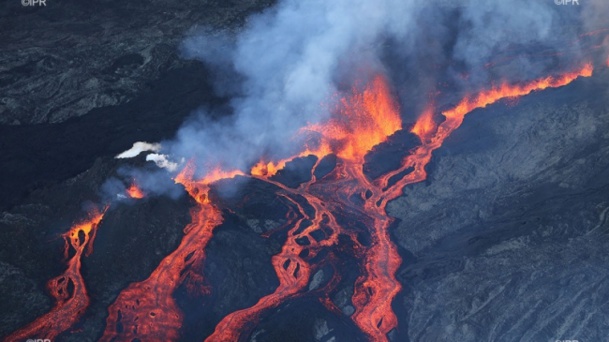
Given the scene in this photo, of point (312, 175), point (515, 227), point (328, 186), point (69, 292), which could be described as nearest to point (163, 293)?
point (69, 292)

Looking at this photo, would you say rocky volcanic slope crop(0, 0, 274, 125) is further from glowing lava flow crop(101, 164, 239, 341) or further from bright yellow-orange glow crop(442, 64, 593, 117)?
bright yellow-orange glow crop(442, 64, 593, 117)

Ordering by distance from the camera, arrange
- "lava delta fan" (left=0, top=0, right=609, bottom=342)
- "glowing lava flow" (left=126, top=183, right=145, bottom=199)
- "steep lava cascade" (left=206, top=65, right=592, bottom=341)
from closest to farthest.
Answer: "lava delta fan" (left=0, top=0, right=609, bottom=342) < "steep lava cascade" (left=206, top=65, right=592, bottom=341) < "glowing lava flow" (left=126, top=183, right=145, bottom=199)

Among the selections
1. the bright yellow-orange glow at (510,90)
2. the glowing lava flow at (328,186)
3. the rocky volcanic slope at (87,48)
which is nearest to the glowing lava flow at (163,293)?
the glowing lava flow at (328,186)

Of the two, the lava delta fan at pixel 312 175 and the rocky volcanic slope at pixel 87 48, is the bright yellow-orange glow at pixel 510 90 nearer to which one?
the lava delta fan at pixel 312 175

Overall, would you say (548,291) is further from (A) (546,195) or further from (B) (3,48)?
(B) (3,48)

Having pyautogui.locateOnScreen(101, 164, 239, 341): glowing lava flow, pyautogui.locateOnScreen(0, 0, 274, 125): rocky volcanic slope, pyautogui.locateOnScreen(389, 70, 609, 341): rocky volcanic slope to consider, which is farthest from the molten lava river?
pyautogui.locateOnScreen(0, 0, 274, 125): rocky volcanic slope

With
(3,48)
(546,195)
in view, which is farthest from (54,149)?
(546,195)

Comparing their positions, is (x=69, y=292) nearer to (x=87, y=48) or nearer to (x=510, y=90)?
(x=87, y=48)
